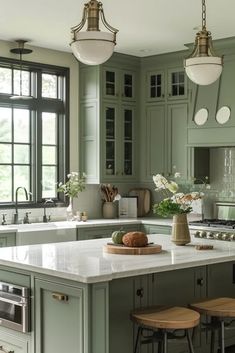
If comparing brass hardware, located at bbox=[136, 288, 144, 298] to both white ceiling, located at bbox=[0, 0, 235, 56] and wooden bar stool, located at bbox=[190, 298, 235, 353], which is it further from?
white ceiling, located at bbox=[0, 0, 235, 56]

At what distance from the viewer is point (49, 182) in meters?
7.24

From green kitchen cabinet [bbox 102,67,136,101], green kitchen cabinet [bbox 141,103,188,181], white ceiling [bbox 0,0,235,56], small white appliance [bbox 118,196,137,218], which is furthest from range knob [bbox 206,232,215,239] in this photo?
green kitchen cabinet [bbox 102,67,136,101]

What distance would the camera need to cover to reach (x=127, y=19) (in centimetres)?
567

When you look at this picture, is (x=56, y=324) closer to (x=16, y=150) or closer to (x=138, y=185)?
(x=16, y=150)

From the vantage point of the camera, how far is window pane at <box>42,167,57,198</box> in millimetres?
7180

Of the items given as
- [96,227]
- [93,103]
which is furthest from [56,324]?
[93,103]

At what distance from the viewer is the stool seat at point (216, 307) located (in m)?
3.90

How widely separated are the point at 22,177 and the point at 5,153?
367 mm

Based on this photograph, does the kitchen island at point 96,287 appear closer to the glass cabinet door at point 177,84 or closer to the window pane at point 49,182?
the window pane at point 49,182

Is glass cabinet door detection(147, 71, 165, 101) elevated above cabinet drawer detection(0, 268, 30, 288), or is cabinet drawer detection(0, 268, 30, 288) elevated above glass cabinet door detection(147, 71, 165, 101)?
glass cabinet door detection(147, 71, 165, 101)

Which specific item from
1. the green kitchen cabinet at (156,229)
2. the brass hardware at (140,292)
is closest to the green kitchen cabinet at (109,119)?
the green kitchen cabinet at (156,229)

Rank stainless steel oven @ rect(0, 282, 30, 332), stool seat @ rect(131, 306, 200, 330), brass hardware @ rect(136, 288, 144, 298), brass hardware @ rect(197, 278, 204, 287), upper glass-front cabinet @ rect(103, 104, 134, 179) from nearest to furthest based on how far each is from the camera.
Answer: stool seat @ rect(131, 306, 200, 330) → stainless steel oven @ rect(0, 282, 30, 332) → brass hardware @ rect(136, 288, 144, 298) → brass hardware @ rect(197, 278, 204, 287) → upper glass-front cabinet @ rect(103, 104, 134, 179)

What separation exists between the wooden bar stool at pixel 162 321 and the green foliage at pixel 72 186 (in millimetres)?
3294

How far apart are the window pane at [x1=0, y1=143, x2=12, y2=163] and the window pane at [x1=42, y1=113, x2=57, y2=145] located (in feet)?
1.64
